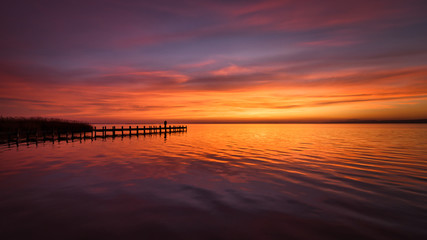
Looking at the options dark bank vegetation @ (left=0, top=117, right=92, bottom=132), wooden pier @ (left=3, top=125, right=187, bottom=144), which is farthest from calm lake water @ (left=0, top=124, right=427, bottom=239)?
dark bank vegetation @ (left=0, top=117, right=92, bottom=132)

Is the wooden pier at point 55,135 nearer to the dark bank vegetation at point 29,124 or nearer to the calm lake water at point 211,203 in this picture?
the dark bank vegetation at point 29,124

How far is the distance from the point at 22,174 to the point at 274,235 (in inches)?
468

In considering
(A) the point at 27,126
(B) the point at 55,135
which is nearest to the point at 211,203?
(A) the point at 27,126

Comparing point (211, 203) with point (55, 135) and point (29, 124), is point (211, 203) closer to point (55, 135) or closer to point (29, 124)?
point (29, 124)

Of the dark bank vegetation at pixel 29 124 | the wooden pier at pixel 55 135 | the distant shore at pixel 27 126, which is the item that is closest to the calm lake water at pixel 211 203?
the wooden pier at pixel 55 135

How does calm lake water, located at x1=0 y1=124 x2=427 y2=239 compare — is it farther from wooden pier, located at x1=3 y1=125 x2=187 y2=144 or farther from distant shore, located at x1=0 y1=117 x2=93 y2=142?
distant shore, located at x1=0 y1=117 x2=93 y2=142

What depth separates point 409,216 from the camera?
6102 millimetres

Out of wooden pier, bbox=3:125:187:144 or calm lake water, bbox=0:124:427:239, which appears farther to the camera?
wooden pier, bbox=3:125:187:144

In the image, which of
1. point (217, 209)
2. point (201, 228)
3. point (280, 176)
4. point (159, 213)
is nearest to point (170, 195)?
point (159, 213)

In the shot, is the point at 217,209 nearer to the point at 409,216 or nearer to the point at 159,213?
the point at 159,213

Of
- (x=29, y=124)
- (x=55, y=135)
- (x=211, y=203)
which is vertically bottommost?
(x=211, y=203)

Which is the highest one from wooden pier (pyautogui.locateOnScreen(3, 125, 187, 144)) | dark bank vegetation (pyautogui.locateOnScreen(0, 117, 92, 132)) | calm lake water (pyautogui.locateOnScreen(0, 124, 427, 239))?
dark bank vegetation (pyautogui.locateOnScreen(0, 117, 92, 132))

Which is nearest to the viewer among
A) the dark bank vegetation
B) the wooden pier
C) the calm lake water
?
the calm lake water

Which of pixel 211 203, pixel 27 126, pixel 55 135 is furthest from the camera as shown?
pixel 55 135
